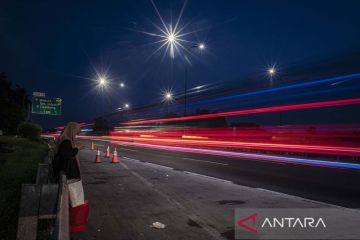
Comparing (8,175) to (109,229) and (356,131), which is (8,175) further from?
(356,131)

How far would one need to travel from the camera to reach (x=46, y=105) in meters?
53.0

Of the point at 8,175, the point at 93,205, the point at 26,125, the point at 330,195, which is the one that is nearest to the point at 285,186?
the point at 330,195

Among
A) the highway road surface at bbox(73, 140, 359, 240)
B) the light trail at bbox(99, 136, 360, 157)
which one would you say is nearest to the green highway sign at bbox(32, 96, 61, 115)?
the light trail at bbox(99, 136, 360, 157)

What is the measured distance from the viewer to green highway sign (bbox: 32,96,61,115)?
52.4 metres

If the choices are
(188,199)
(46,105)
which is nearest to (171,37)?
(188,199)

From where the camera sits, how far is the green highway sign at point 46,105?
5244 centimetres

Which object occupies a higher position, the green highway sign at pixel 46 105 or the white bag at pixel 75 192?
the green highway sign at pixel 46 105

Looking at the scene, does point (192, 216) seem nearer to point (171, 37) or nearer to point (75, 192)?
point (75, 192)

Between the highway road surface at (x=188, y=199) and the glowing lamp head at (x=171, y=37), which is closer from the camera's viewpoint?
the highway road surface at (x=188, y=199)

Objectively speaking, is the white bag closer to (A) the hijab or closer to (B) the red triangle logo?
(A) the hijab

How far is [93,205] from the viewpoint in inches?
334

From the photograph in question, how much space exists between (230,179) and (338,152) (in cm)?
1084

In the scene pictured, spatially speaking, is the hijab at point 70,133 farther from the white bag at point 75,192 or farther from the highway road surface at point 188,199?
the highway road surface at point 188,199

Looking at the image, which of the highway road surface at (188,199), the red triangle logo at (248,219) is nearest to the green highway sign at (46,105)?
the highway road surface at (188,199)
